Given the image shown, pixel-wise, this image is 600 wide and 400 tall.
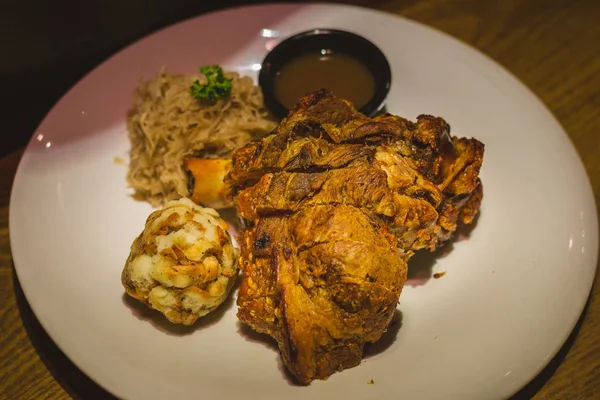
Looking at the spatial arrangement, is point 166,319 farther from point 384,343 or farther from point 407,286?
point 407,286

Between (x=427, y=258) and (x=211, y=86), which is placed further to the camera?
(x=211, y=86)

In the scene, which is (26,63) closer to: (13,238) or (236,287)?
(13,238)

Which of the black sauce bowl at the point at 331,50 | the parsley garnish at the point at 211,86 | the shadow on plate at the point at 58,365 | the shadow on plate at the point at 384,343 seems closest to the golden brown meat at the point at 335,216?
the shadow on plate at the point at 384,343

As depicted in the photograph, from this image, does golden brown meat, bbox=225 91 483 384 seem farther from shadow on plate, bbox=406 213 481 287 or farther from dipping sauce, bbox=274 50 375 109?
dipping sauce, bbox=274 50 375 109

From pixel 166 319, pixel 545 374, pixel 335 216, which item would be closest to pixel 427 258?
pixel 545 374

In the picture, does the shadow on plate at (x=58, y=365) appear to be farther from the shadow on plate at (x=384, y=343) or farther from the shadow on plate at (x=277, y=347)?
the shadow on plate at (x=384, y=343)

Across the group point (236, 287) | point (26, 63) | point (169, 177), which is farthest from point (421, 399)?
point (26, 63)

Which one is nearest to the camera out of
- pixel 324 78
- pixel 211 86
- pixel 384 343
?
pixel 384 343
